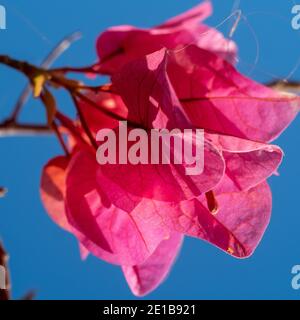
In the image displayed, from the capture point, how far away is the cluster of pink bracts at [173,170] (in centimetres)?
37

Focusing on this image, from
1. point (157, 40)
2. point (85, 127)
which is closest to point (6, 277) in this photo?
point (85, 127)

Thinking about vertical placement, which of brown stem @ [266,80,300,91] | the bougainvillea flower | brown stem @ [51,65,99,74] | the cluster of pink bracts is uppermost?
the bougainvillea flower

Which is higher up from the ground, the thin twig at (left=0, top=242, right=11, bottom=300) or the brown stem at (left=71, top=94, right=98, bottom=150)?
the brown stem at (left=71, top=94, right=98, bottom=150)

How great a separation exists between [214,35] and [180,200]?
22 cm

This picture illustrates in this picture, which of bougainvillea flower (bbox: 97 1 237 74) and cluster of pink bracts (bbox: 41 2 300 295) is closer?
cluster of pink bracts (bbox: 41 2 300 295)

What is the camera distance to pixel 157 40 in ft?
1.66

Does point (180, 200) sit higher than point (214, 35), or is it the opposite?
point (214, 35)

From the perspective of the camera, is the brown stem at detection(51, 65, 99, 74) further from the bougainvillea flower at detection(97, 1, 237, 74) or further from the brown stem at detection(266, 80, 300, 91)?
the brown stem at detection(266, 80, 300, 91)

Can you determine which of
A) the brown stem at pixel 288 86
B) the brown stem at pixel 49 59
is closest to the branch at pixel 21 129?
the brown stem at pixel 49 59

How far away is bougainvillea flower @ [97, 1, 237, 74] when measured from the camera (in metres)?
0.51

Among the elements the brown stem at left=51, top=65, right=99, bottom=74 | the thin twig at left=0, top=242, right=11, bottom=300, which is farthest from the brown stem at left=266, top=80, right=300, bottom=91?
the thin twig at left=0, top=242, right=11, bottom=300

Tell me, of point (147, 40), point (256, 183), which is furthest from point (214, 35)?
point (256, 183)

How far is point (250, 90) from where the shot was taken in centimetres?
44
